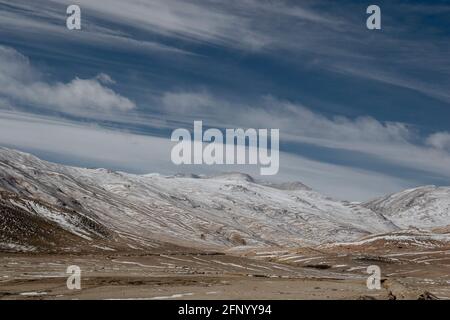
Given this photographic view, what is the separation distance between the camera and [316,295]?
59031mm

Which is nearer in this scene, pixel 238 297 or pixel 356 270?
pixel 238 297

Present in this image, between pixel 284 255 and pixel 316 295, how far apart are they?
13185 cm

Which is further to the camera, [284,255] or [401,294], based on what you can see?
[284,255]

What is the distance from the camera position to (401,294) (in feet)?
190
